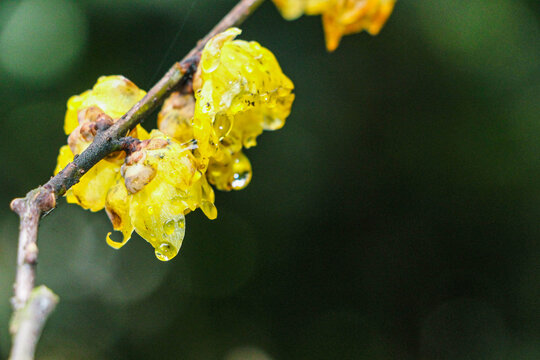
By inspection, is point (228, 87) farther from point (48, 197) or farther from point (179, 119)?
point (48, 197)

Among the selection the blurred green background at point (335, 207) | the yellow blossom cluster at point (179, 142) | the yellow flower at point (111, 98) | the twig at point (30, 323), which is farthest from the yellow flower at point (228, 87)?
the blurred green background at point (335, 207)

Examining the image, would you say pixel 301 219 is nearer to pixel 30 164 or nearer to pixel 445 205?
pixel 445 205

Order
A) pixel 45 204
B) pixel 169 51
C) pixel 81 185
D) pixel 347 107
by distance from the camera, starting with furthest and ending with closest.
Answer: pixel 347 107 < pixel 169 51 < pixel 81 185 < pixel 45 204

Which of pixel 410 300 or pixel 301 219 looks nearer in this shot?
pixel 301 219

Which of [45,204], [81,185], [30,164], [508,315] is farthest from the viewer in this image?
[508,315]

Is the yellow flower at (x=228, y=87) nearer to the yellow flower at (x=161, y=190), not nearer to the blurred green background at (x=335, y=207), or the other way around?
the yellow flower at (x=161, y=190)

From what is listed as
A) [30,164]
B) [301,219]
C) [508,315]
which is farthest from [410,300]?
[30,164]
